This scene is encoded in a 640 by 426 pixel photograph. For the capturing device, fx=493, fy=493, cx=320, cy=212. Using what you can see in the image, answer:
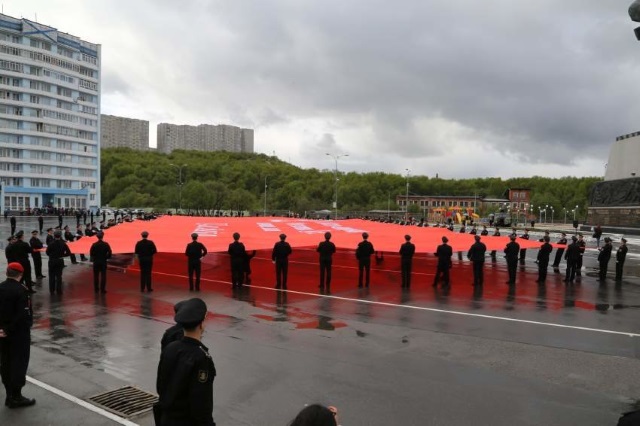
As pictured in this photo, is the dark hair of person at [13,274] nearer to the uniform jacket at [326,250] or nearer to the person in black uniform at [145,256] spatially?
the person in black uniform at [145,256]

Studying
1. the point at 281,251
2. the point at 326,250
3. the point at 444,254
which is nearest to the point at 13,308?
the point at 281,251

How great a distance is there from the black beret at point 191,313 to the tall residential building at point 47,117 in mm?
98457

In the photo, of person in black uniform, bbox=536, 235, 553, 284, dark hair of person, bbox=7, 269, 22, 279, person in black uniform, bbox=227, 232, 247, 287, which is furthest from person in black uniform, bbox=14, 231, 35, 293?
person in black uniform, bbox=536, 235, 553, 284

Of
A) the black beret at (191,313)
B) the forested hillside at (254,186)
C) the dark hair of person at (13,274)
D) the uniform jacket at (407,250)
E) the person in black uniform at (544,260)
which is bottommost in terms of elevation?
the person in black uniform at (544,260)

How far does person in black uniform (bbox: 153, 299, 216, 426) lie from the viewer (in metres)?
3.45

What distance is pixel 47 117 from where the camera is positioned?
3750 inches

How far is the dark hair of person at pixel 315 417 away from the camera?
2375 millimetres

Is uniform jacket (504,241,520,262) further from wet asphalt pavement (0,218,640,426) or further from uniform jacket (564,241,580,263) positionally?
uniform jacket (564,241,580,263)

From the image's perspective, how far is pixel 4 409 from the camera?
6086 mm

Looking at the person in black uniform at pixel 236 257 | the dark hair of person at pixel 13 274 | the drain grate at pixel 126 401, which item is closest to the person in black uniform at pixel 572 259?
the person in black uniform at pixel 236 257

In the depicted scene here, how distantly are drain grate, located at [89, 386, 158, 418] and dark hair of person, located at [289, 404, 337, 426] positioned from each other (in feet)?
14.4

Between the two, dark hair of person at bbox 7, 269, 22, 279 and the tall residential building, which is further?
the tall residential building

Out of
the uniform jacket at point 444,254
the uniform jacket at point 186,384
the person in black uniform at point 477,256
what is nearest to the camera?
the uniform jacket at point 186,384

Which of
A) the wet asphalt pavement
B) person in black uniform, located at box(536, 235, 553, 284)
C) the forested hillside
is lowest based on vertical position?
the wet asphalt pavement
